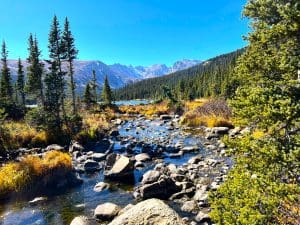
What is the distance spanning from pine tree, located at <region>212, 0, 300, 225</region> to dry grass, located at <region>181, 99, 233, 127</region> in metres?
31.6

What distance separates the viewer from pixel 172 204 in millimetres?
16234

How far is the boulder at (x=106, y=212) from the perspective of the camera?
14519 mm

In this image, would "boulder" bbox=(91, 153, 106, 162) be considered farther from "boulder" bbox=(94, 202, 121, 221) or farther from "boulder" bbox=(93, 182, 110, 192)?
"boulder" bbox=(94, 202, 121, 221)

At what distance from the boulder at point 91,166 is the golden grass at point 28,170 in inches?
104

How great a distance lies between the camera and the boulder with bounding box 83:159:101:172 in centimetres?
2307

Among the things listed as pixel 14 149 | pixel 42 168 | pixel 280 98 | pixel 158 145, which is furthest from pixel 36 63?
pixel 280 98

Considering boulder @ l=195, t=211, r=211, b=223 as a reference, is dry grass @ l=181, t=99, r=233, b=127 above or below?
above

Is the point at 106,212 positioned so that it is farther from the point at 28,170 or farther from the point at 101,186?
the point at 28,170

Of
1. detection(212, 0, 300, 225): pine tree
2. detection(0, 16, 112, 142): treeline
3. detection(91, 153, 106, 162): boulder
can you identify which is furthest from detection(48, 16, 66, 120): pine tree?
detection(212, 0, 300, 225): pine tree

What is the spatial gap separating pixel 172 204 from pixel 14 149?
17.6 metres

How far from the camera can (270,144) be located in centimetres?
761

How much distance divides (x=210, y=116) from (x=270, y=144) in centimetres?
3743

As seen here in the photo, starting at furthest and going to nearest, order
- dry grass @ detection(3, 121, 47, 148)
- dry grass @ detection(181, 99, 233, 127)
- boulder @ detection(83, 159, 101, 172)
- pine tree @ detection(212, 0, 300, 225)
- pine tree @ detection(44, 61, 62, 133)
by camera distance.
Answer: dry grass @ detection(181, 99, 233, 127) → pine tree @ detection(44, 61, 62, 133) → dry grass @ detection(3, 121, 47, 148) → boulder @ detection(83, 159, 101, 172) → pine tree @ detection(212, 0, 300, 225)

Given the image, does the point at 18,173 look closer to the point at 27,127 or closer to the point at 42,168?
the point at 42,168
